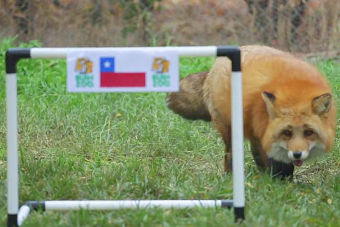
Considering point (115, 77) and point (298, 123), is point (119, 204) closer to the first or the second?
point (115, 77)

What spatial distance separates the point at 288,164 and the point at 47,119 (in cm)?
272

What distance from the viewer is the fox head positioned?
5.26 m

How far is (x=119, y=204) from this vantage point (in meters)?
4.65

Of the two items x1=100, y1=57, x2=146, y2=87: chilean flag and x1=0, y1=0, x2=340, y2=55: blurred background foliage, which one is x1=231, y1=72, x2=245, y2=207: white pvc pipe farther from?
x1=0, y1=0, x2=340, y2=55: blurred background foliage

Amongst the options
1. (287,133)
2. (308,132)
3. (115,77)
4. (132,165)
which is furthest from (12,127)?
(308,132)

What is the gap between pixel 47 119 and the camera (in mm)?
7445

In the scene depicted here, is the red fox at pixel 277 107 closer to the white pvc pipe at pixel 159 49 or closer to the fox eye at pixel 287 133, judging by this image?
the fox eye at pixel 287 133

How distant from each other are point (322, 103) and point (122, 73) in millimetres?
1566

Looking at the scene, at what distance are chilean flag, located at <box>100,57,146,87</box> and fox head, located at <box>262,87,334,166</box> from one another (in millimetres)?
1243

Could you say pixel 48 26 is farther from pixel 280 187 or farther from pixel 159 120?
pixel 280 187

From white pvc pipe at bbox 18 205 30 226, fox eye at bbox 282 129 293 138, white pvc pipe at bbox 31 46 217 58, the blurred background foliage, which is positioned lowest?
white pvc pipe at bbox 18 205 30 226

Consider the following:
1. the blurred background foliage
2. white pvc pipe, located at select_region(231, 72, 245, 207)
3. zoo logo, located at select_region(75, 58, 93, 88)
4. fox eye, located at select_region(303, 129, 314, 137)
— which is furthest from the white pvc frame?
the blurred background foliage

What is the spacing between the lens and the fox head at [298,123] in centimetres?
526

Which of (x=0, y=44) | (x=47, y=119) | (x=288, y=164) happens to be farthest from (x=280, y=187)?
(x=0, y=44)
